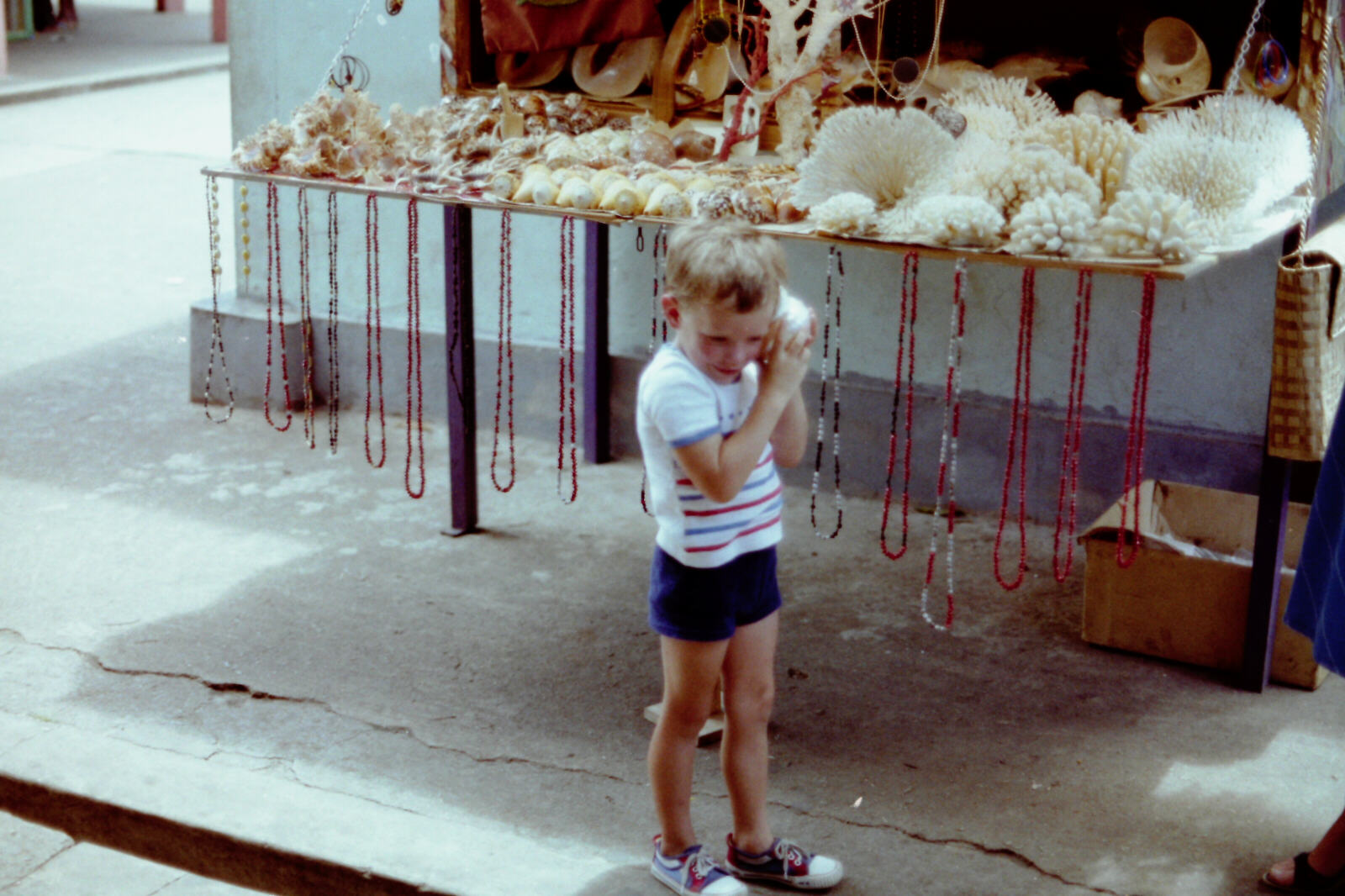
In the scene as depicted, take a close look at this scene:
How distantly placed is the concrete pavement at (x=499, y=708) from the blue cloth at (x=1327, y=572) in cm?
51

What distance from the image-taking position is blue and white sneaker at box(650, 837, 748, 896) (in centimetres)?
284

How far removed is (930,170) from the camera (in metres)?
3.39

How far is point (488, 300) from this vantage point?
559cm

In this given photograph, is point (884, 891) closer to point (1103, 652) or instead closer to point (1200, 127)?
point (1103, 652)

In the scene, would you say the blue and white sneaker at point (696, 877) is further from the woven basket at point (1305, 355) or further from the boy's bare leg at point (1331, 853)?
the woven basket at point (1305, 355)

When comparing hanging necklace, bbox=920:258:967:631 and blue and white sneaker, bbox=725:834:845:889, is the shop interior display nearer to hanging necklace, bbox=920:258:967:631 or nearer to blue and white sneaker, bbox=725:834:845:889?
hanging necklace, bbox=920:258:967:631

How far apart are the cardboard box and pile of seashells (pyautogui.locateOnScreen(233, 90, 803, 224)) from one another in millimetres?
1264

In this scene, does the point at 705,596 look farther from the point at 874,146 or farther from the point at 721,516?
the point at 874,146

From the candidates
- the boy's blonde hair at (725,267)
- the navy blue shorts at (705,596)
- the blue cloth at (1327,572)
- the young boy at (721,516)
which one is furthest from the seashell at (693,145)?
the blue cloth at (1327,572)

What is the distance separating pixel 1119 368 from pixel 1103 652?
3.49 feet

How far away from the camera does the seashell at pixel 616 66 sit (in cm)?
462

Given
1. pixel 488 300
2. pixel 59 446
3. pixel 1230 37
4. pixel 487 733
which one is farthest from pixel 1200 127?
pixel 59 446

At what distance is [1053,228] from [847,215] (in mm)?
461

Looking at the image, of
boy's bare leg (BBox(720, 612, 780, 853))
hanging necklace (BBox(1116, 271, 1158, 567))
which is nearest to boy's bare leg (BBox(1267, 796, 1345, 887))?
hanging necklace (BBox(1116, 271, 1158, 567))
